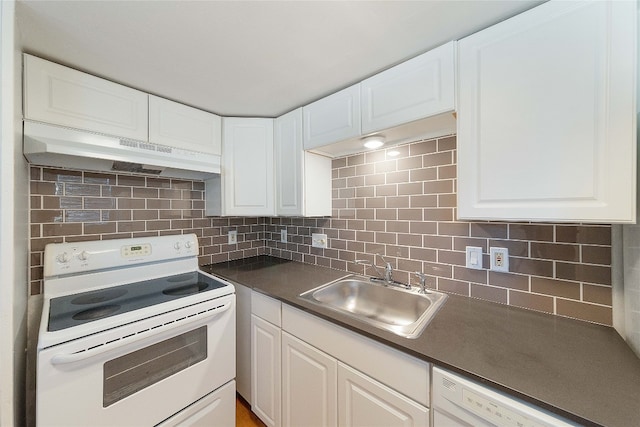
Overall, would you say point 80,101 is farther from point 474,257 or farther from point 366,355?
point 474,257

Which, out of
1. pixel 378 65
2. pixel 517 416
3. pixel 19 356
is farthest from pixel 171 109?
pixel 517 416

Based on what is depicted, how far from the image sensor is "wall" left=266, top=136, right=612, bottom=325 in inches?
39.7

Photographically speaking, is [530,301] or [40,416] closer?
[40,416]

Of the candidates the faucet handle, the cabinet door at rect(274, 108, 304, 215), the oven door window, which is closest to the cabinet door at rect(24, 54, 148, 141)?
the cabinet door at rect(274, 108, 304, 215)

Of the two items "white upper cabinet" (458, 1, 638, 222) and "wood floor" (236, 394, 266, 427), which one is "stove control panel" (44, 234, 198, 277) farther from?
"white upper cabinet" (458, 1, 638, 222)

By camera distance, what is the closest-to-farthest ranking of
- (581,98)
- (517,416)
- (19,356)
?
1. (517,416)
2. (581,98)
3. (19,356)

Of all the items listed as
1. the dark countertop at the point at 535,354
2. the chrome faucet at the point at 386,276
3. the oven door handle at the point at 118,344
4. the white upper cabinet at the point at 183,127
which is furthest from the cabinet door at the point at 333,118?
the oven door handle at the point at 118,344

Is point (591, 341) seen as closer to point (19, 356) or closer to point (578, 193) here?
point (578, 193)

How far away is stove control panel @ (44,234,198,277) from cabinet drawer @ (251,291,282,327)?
25.8 inches

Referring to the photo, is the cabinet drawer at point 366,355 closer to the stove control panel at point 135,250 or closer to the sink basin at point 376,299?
the sink basin at point 376,299

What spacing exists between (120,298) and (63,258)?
1.27ft

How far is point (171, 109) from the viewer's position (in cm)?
155

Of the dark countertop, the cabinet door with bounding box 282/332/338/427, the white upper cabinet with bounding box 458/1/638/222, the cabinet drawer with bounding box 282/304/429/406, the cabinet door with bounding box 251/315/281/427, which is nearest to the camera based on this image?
A: the dark countertop

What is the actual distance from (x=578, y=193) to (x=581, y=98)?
31 cm
